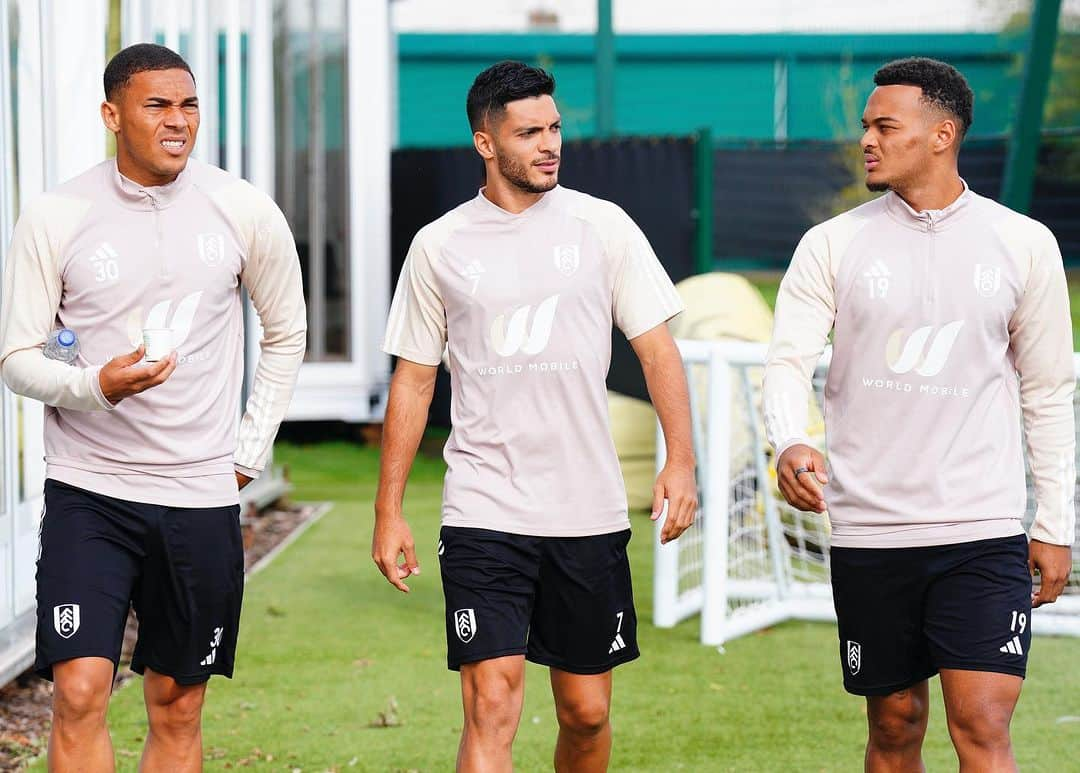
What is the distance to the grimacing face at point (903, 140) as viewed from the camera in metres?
4.03

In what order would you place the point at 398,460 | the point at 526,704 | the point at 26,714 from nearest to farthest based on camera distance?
the point at 398,460 → the point at 26,714 → the point at 526,704

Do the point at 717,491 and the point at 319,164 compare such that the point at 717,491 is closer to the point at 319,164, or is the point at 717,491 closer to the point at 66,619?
the point at 66,619

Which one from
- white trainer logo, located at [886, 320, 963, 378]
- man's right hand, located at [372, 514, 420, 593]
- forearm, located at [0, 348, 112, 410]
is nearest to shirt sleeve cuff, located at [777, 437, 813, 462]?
white trainer logo, located at [886, 320, 963, 378]

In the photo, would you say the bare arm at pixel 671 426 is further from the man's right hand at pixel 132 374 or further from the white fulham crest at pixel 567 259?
the man's right hand at pixel 132 374

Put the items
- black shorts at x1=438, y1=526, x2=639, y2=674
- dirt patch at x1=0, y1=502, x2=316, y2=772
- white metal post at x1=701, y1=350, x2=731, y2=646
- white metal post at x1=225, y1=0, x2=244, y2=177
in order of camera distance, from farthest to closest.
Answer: white metal post at x1=225, y1=0, x2=244, y2=177 → white metal post at x1=701, y1=350, x2=731, y2=646 → dirt patch at x1=0, y1=502, x2=316, y2=772 → black shorts at x1=438, y1=526, x2=639, y2=674

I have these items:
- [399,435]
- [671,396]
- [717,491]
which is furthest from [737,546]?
[399,435]

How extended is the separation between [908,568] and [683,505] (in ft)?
1.86

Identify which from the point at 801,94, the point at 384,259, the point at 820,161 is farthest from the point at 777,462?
the point at 801,94

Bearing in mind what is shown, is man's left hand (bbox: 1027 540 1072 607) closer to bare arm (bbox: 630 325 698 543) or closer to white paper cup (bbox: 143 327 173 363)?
bare arm (bbox: 630 325 698 543)

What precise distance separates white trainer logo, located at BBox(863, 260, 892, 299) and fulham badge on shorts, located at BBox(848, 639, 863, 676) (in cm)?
86

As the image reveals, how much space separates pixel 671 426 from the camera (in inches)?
168

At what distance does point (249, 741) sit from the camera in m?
5.77

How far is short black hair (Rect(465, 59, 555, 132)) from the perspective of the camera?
167 inches

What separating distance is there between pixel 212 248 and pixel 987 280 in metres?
1.86
